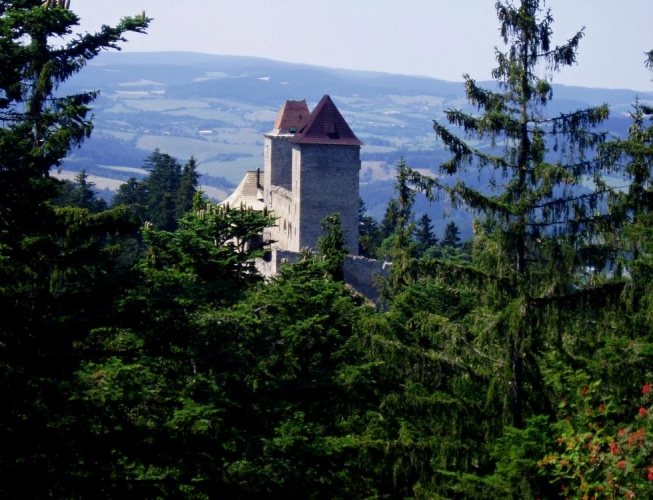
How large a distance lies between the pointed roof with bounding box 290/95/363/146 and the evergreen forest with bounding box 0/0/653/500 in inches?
1530

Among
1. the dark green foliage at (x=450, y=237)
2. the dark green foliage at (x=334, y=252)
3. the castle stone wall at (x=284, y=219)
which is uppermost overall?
the dark green foliage at (x=334, y=252)

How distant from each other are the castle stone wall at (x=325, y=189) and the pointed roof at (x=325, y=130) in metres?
0.29

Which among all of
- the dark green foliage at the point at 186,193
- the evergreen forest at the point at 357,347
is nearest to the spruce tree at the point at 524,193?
the evergreen forest at the point at 357,347

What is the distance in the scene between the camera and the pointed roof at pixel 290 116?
68.9 m

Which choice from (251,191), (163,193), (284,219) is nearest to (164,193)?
(163,193)

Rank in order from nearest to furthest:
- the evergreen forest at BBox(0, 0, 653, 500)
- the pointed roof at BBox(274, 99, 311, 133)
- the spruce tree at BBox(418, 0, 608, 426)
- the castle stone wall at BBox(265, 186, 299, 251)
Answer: the evergreen forest at BBox(0, 0, 653, 500)
the spruce tree at BBox(418, 0, 608, 426)
the castle stone wall at BBox(265, 186, 299, 251)
the pointed roof at BBox(274, 99, 311, 133)

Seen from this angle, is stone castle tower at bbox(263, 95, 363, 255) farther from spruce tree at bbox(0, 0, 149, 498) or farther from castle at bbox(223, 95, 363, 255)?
spruce tree at bbox(0, 0, 149, 498)

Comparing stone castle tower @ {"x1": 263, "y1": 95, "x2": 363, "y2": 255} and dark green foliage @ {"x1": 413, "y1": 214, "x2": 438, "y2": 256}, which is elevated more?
stone castle tower @ {"x1": 263, "y1": 95, "x2": 363, "y2": 255}

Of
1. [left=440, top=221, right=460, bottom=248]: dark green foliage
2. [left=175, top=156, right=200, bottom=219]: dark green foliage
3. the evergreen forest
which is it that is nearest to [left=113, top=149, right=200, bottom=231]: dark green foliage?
[left=175, top=156, right=200, bottom=219]: dark green foliage

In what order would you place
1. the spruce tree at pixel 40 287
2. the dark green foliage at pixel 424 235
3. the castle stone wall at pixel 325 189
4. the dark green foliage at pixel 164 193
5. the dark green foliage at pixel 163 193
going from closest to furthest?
the spruce tree at pixel 40 287
the castle stone wall at pixel 325 189
the dark green foliage at pixel 164 193
the dark green foliage at pixel 163 193
the dark green foliage at pixel 424 235

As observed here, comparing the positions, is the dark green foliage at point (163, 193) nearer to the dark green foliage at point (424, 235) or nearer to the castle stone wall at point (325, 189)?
the castle stone wall at point (325, 189)

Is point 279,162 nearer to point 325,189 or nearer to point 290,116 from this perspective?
point 290,116

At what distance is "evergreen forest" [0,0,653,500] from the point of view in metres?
13.9

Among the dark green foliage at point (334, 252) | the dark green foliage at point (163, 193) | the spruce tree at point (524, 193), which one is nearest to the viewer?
the spruce tree at point (524, 193)
